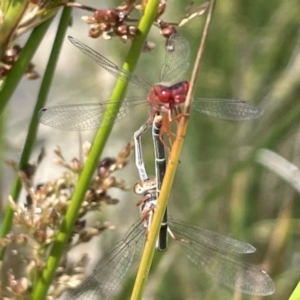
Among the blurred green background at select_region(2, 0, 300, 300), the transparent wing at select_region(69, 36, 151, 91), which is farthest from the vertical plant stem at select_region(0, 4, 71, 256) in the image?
the blurred green background at select_region(2, 0, 300, 300)

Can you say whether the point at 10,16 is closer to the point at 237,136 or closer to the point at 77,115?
the point at 77,115

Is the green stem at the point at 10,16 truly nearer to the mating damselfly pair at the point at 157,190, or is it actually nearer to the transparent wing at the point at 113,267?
the mating damselfly pair at the point at 157,190

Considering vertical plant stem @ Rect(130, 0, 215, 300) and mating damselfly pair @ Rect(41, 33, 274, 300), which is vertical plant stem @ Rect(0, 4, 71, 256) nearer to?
mating damselfly pair @ Rect(41, 33, 274, 300)

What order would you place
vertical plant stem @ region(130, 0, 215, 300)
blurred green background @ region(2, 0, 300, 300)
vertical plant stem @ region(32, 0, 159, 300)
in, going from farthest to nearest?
1. blurred green background @ region(2, 0, 300, 300)
2. vertical plant stem @ region(32, 0, 159, 300)
3. vertical plant stem @ region(130, 0, 215, 300)

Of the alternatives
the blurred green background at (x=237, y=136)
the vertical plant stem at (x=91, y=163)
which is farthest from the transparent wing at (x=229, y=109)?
the blurred green background at (x=237, y=136)

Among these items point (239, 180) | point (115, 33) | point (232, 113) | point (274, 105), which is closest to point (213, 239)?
point (232, 113)

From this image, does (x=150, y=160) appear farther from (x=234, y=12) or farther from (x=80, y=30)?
(x=80, y=30)

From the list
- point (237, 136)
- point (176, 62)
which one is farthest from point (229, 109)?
point (237, 136)

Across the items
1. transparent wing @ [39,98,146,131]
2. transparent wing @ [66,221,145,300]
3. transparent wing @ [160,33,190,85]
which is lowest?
transparent wing @ [66,221,145,300]
